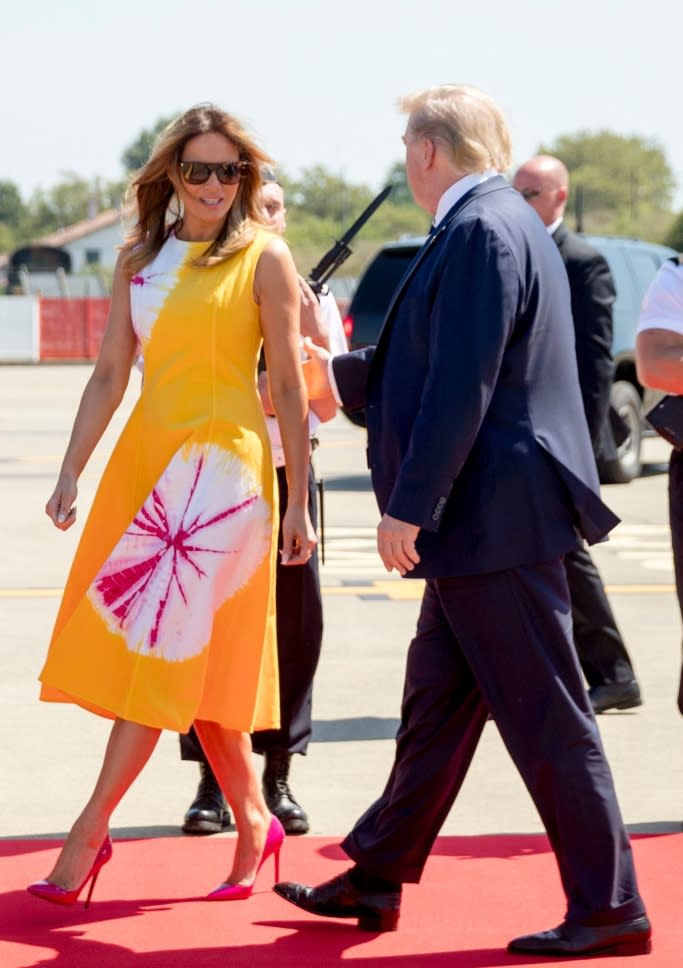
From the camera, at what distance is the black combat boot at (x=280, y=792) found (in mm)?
5154

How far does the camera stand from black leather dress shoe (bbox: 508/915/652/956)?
154 inches

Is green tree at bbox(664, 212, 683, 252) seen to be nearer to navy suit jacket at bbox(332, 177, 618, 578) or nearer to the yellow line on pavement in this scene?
the yellow line on pavement

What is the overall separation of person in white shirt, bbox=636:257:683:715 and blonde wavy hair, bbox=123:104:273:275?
121 centimetres

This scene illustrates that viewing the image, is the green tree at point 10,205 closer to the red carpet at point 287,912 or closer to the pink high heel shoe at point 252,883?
the red carpet at point 287,912

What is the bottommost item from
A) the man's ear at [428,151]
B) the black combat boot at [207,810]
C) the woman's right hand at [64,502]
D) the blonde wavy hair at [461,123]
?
the black combat boot at [207,810]

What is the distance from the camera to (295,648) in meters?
5.28

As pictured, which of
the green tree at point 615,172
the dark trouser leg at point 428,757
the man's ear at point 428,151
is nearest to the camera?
the man's ear at point 428,151

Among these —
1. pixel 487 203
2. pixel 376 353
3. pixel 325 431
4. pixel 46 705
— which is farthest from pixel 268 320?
pixel 325 431

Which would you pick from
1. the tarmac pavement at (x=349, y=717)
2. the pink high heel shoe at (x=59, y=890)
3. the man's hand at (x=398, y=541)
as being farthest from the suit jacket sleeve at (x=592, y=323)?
the pink high heel shoe at (x=59, y=890)

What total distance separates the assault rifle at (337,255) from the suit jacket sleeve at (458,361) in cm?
134

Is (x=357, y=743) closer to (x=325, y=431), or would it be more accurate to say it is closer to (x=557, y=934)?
(x=557, y=934)

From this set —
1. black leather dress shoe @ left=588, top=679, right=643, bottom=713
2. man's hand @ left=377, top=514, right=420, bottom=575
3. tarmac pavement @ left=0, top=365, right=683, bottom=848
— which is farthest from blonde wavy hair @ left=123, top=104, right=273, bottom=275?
black leather dress shoe @ left=588, top=679, right=643, bottom=713

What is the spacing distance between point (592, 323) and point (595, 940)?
305cm

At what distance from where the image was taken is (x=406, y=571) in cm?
398
